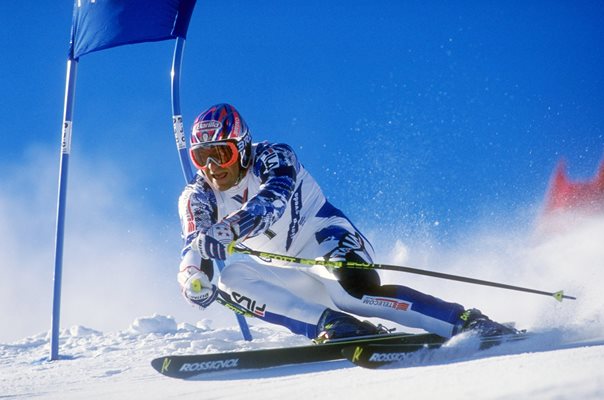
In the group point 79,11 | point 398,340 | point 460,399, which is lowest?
point 460,399

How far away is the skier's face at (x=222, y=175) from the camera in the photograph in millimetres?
4848

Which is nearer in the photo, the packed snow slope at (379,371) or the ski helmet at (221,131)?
the packed snow slope at (379,371)

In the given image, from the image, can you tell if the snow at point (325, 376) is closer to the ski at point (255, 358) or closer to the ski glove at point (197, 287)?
the ski at point (255, 358)

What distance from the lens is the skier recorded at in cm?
415

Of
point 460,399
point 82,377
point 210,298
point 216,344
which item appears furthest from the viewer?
point 216,344

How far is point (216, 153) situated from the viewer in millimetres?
4809

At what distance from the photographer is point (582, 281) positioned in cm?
508

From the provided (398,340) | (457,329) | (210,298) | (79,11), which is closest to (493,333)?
(457,329)

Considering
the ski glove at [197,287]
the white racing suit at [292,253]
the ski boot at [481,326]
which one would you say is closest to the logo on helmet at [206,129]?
the white racing suit at [292,253]

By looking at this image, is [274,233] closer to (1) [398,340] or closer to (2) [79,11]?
(1) [398,340]

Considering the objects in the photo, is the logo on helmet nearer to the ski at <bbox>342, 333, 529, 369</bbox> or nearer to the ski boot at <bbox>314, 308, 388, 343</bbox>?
the ski boot at <bbox>314, 308, 388, 343</bbox>

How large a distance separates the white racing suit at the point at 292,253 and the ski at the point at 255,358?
1.14 ft

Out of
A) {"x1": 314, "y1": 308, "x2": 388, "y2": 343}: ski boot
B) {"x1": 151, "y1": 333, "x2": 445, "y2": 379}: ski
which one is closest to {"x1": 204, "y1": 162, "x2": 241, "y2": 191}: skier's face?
{"x1": 314, "y1": 308, "x2": 388, "y2": 343}: ski boot

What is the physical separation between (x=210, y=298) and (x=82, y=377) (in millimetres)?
1300
